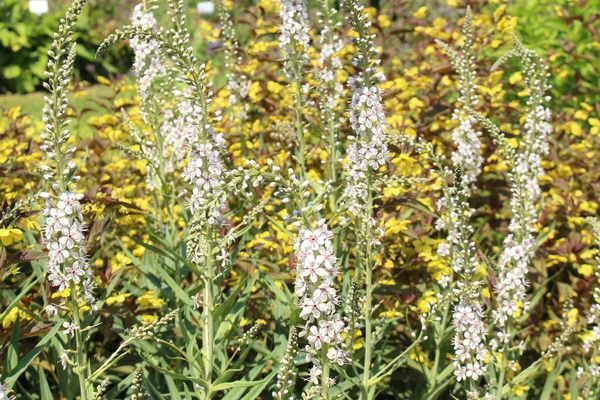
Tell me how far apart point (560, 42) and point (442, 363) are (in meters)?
3.12

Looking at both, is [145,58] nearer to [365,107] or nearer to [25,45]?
[365,107]

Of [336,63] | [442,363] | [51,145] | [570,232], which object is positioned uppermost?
[336,63]

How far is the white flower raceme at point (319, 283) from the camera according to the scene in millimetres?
2504

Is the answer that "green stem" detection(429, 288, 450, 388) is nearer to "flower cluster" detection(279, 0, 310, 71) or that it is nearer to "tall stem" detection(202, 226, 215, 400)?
"tall stem" detection(202, 226, 215, 400)

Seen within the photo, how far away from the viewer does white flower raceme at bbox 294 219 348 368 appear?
8.21 ft

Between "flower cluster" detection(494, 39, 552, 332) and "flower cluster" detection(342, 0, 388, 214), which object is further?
"flower cluster" detection(494, 39, 552, 332)

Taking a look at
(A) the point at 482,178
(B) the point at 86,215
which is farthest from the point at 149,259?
(A) the point at 482,178

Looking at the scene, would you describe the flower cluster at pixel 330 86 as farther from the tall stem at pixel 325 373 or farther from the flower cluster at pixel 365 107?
the tall stem at pixel 325 373

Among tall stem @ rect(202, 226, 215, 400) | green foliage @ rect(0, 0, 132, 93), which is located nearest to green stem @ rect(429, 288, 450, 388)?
tall stem @ rect(202, 226, 215, 400)

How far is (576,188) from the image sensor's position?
5109 millimetres

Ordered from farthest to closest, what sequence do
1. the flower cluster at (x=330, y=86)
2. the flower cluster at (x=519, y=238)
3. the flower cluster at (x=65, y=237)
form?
the flower cluster at (x=330, y=86) < the flower cluster at (x=519, y=238) < the flower cluster at (x=65, y=237)

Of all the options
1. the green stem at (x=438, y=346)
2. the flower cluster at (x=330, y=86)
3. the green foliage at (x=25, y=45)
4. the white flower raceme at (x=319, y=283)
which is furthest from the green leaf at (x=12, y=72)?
the white flower raceme at (x=319, y=283)

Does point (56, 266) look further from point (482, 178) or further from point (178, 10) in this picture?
point (482, 178)


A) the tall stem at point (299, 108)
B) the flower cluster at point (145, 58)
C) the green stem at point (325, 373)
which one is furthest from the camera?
the flower cluster at point (145, 58)
